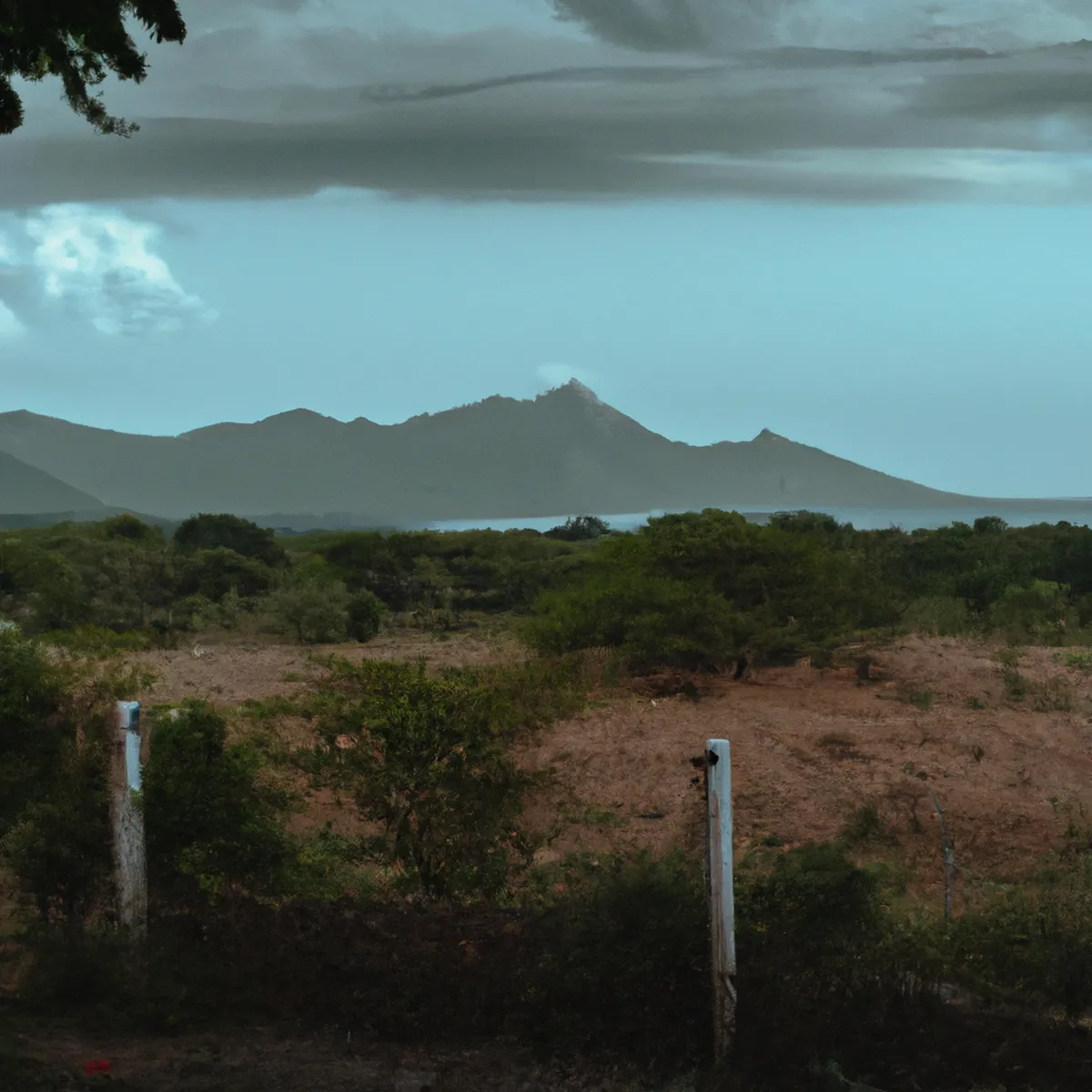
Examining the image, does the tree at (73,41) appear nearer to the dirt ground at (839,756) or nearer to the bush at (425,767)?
the bush at (425,767)

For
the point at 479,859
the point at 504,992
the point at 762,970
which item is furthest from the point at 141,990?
the point at 762,970

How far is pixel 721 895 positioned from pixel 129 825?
2.95 meters

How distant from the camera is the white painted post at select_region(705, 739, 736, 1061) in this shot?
5.82 meters

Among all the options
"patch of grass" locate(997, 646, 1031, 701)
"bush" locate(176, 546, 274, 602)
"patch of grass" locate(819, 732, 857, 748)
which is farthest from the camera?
"bush" locate(176, 546, 274, 602)

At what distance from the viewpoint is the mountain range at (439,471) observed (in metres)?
162

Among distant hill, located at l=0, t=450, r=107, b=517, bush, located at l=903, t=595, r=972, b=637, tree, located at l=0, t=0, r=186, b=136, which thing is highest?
distant hill, located at l=0, t=450, r=107, b=517

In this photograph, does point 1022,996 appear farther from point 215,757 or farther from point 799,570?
point 799,570

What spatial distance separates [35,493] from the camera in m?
167

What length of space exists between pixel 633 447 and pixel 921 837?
163 metres

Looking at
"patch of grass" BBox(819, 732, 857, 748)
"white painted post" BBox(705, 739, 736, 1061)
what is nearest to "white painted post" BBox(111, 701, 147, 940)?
"white painted post" BBox(705, 739, 736, 1061)

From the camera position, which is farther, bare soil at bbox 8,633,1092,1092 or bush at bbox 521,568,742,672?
bush at bbox 521,568,742,672

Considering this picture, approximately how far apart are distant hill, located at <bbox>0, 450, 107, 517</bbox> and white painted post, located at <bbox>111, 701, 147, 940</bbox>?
513 feet

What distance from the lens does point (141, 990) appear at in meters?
6.49

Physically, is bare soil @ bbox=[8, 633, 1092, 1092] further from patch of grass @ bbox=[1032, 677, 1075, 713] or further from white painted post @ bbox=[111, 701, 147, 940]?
white painted post @ bbox=[111, 701, 147, 940]
